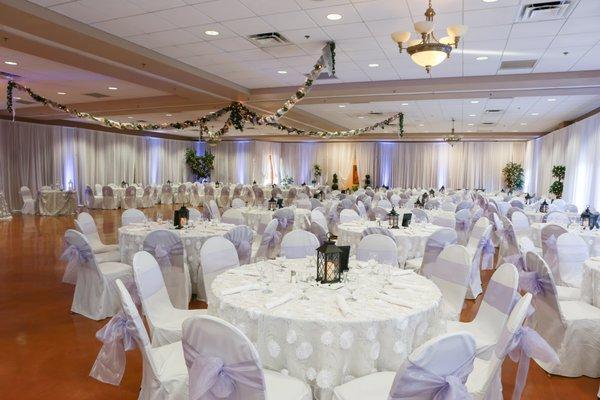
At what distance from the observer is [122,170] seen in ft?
66.9

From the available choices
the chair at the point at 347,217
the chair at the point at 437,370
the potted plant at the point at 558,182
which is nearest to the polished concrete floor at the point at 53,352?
the chair at the point at 437,370

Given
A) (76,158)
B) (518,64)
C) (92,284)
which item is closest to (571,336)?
(92,284)

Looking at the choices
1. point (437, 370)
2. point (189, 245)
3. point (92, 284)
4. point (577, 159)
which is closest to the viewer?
point (437, 370)

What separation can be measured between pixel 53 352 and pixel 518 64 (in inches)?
318

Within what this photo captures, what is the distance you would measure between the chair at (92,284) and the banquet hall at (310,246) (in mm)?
21

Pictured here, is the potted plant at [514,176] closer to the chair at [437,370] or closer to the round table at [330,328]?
the round table at [330,328]

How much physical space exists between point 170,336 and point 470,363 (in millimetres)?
2132

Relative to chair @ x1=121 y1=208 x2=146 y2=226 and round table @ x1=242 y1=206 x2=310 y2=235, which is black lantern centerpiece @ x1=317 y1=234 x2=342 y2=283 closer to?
chair @ x1=121 y1=208 x2=146 y2=226

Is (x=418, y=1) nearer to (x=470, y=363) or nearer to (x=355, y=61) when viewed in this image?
(x=355, y=61)

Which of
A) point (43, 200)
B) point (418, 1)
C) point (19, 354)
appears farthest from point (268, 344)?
point (43, 200)

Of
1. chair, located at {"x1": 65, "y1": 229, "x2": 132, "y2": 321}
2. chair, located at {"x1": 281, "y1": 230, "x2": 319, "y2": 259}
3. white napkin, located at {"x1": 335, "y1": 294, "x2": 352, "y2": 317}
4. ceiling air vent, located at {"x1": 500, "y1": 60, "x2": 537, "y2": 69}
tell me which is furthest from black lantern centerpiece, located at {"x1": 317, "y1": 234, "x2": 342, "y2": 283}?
ceiling air vent, located at {"x1": 500, "y1": 60, "x2": 537, "y2": 69}

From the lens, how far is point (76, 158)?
18219mm

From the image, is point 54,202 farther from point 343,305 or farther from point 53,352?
point 343,305

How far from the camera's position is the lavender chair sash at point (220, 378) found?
1.89 metres
